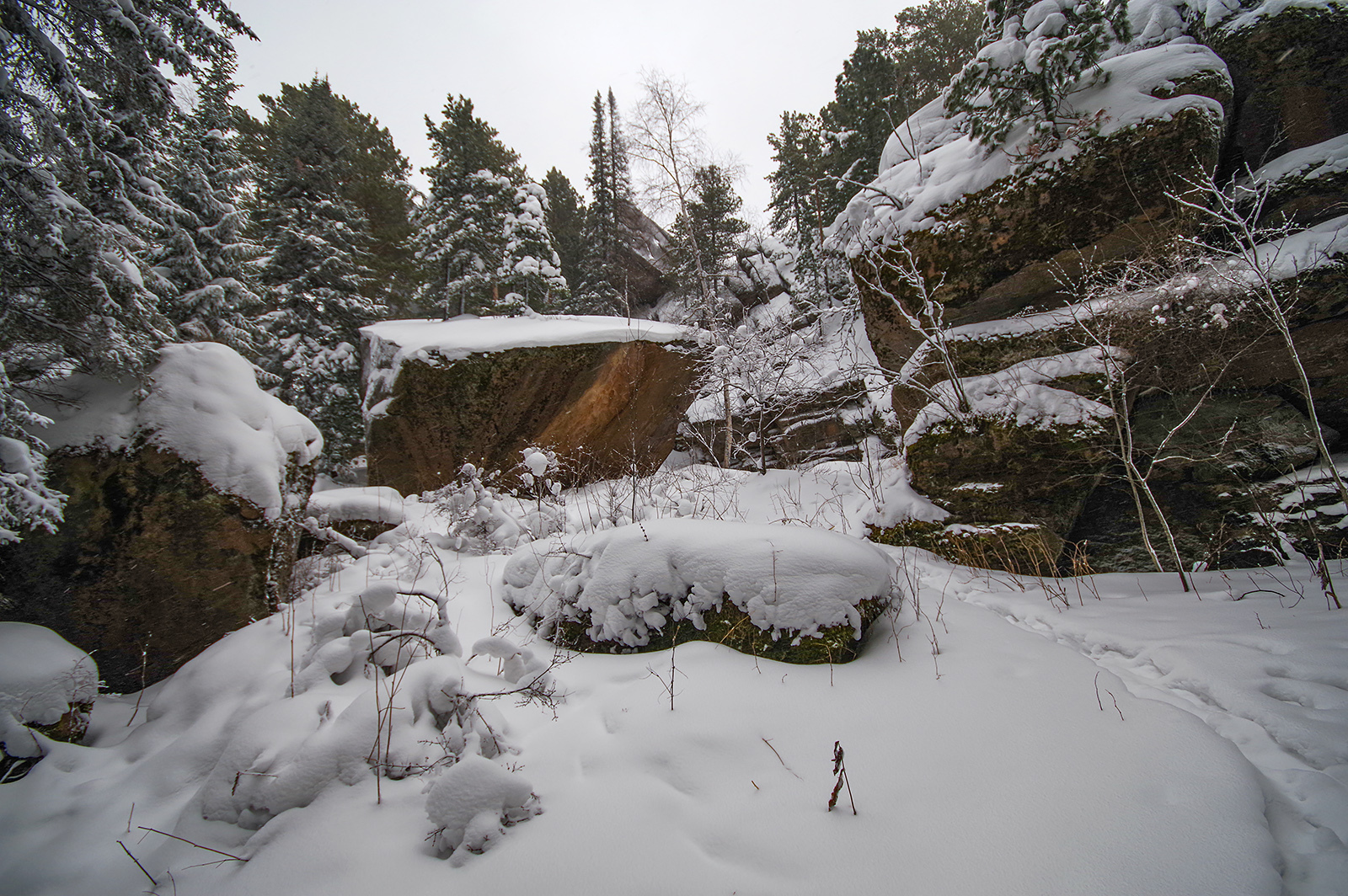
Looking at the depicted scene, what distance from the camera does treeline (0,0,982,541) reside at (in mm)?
2908

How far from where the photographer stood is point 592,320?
9414mm

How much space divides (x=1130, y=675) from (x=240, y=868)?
12.3ft

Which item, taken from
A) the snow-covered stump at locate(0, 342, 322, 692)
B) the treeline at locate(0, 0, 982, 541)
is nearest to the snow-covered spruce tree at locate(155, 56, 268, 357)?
the treeline at locate(0, 0, 982, 541)

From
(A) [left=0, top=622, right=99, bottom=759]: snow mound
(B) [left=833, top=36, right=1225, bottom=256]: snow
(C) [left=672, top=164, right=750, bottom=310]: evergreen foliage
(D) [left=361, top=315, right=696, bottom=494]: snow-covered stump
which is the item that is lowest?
(A) [left=0, top=622, right=99, bottom=759]: snow mound

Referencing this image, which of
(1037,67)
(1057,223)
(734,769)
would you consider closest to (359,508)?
(734,769)

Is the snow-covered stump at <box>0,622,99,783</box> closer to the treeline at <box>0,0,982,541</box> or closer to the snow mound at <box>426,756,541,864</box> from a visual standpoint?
the treeline at <box>0,0,982,541</box>

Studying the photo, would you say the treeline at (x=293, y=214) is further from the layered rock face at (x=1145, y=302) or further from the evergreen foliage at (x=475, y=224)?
the layered rock face at (x=1145, y=302)

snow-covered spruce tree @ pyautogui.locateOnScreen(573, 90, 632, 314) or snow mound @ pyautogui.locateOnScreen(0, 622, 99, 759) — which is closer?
snow mound @ pyautogui.locateOnScreen(0, 622, 99, 759)

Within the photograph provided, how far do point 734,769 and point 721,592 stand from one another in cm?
103

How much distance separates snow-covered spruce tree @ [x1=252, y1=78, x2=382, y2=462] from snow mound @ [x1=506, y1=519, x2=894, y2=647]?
1158 cm

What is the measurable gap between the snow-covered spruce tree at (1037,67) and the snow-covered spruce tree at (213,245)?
1238 centimetres

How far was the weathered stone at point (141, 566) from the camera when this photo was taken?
9.15ft

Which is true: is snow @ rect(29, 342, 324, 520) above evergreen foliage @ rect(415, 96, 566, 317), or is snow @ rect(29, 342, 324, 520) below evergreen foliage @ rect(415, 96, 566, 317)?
below

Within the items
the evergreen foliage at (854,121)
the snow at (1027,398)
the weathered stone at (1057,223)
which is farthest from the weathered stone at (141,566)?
the evergreen foliage at (854,121)
